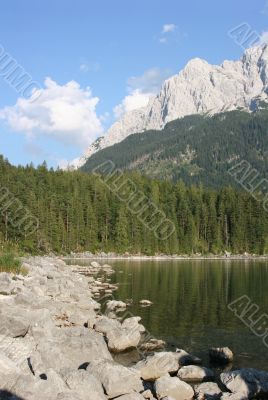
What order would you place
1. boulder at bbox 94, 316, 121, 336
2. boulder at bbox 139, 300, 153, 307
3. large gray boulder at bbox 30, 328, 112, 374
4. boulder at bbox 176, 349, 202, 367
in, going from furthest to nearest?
boulder at bbox 139, 300, 153, 307 < boulder at bbox 94, 316, 121, 336 < boulder at bbox 176, 349, 202, 367 < large gray boulder at bbox 30, 328, 112, 374

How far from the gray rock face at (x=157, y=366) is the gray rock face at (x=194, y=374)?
0.45 metres

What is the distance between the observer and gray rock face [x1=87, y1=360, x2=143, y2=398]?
632 inches

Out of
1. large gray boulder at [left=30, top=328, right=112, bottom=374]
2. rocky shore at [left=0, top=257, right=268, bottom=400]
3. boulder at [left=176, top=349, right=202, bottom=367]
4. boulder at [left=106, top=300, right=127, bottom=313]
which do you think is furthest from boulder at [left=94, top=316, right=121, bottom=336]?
boulder at [left=106, top=300, right=127, bottom=313]

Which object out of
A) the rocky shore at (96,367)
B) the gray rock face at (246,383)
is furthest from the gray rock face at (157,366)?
the gray rock face at (246,383)

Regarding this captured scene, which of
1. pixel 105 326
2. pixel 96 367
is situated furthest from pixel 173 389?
pixel 105 326

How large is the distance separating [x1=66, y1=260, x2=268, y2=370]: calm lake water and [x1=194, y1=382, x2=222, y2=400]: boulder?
415 centimetres

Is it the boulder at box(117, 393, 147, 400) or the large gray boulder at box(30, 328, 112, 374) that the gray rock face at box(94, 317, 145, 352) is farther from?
the boulder at box(117, 393, 147, 400)

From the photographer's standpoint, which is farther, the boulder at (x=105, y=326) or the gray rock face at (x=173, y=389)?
the boulder at (x=105, y=326)

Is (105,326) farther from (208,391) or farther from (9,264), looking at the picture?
(9,264)

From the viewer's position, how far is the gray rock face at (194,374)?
19250mm

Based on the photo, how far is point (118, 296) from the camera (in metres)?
41.7

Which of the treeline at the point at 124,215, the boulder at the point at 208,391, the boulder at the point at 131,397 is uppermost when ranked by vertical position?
the treeline at the point at 124,215

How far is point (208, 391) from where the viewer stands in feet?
56.9

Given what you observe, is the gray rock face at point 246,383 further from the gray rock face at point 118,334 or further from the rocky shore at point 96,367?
the gray rock face at point 118,334
